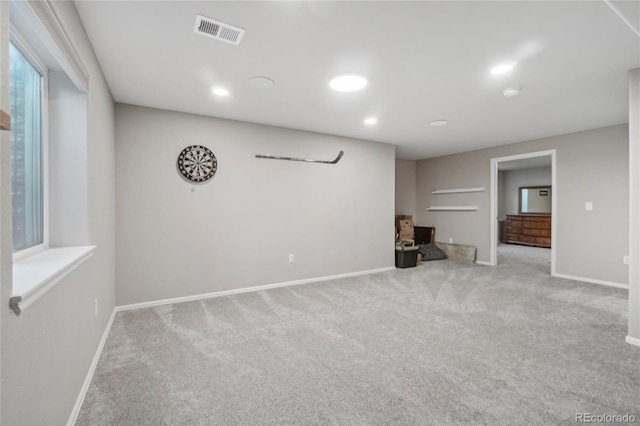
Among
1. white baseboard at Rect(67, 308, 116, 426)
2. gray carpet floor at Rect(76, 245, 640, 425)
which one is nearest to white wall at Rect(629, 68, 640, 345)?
gray carpet floor at Rect(76, 245, 640, 425)

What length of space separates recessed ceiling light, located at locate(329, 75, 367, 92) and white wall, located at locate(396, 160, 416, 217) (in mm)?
4438

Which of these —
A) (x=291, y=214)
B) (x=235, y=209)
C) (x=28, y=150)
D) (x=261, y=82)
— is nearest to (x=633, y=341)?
(x=291, y=214)

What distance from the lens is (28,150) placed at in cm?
158

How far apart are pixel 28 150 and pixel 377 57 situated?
233cm

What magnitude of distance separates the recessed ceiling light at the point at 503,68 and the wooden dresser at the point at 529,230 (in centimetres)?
754

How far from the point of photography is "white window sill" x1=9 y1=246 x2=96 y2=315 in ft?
3.24

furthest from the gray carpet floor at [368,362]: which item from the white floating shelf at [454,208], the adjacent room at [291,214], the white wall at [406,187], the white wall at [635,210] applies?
the white wall at [406,187]

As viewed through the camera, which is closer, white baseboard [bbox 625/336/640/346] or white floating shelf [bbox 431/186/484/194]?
white baseboard [bbox 625/336/640/346]

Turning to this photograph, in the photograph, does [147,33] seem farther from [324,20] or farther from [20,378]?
[20,378]

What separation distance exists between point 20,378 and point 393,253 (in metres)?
5.03

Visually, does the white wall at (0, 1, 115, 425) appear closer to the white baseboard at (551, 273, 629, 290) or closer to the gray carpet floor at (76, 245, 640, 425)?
the gray carpet floor at (76, 245, 640, 425)

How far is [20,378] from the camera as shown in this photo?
1000 mm

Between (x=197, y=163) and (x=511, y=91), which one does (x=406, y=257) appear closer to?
(x=511, y=91)

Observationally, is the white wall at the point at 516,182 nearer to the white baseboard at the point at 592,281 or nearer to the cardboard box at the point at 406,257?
the white baseboard at the point at 592,281
